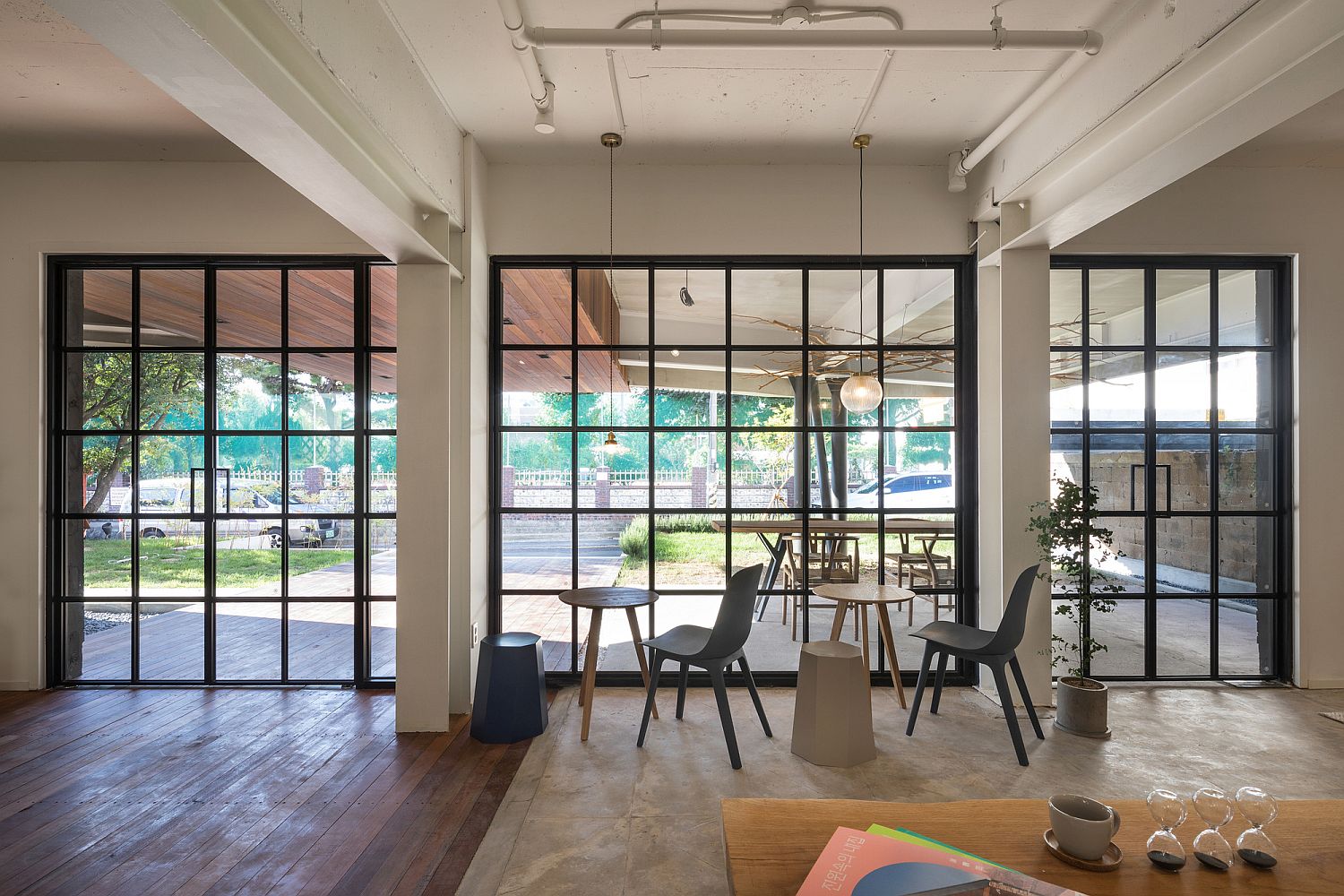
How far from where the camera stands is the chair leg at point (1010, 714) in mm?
3320

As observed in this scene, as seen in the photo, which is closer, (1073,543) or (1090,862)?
(1090,862)

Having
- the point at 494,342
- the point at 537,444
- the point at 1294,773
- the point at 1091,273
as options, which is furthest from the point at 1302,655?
the point at 494,342

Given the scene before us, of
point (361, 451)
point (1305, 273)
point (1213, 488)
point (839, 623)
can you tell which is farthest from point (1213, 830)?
point (1305, 273)

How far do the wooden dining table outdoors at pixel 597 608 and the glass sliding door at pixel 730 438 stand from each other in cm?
44

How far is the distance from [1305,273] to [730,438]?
12.7 feet

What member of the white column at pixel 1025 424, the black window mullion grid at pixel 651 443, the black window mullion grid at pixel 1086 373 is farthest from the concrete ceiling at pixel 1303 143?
the black window mullion grid at pixel 651 443

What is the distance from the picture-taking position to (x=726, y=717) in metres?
3.33

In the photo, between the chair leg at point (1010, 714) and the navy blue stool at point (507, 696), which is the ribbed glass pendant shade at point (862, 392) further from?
the navy blue stool at point (507, 696)

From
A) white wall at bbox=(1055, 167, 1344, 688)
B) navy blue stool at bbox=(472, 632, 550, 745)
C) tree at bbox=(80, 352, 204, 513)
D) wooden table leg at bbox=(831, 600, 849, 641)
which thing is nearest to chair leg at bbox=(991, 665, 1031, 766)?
wooden table leg at bbox=(831, 600, 849, 641)

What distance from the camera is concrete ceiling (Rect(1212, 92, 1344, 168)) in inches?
146

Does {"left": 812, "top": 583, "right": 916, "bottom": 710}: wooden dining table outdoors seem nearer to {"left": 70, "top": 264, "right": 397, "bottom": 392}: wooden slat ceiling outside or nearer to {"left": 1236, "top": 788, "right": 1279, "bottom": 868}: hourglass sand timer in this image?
{"left": 1236, "top": 788, "right": 1279, "bottom": 868}: hourglass sand timer

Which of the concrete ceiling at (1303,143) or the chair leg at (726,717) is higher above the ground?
the concrete ceiling at (1303,143)

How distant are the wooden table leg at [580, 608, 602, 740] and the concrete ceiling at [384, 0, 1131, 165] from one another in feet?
9.25

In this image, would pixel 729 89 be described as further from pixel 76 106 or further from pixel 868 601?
pixel 76 106
